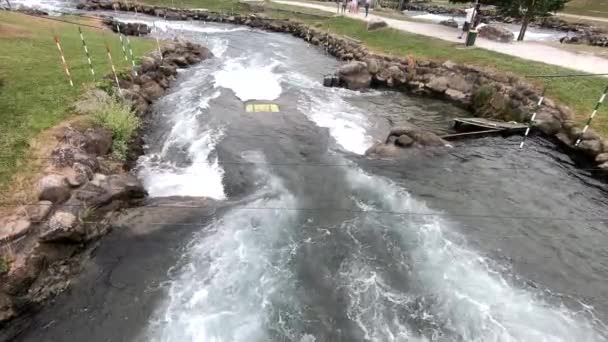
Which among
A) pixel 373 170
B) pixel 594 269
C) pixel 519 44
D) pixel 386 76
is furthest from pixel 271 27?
pixel 594 269

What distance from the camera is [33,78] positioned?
12.4 m

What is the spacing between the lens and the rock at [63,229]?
273 inches

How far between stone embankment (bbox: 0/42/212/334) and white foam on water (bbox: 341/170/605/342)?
549 centimetres

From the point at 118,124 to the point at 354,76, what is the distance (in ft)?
38.7

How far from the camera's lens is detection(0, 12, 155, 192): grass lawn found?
28.8ft

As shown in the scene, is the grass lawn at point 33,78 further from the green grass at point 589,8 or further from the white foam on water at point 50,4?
the green grass at point 589,8

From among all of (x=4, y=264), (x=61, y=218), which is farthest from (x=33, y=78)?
(x=4, y=264)

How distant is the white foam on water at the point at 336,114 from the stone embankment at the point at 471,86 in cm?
127

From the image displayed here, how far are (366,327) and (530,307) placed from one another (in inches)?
126

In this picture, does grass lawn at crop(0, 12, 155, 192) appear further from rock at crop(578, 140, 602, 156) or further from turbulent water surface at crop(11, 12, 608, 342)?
rock at crop(578, 140, 602, 156)

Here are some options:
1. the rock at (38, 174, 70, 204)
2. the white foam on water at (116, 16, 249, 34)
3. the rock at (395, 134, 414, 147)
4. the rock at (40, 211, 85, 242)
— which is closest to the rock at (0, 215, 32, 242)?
the rock at (40, 211, 85, 242)

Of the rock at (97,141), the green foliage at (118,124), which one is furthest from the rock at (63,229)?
the green foliage at (118,124)

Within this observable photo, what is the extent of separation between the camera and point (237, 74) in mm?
19828

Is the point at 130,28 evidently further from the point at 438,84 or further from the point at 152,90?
the point at 438,84
